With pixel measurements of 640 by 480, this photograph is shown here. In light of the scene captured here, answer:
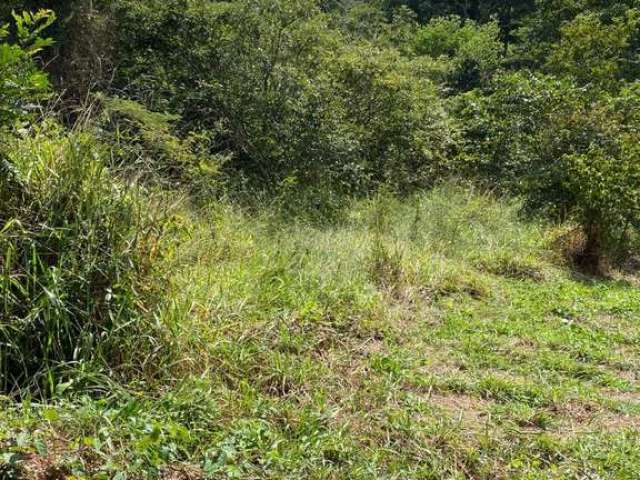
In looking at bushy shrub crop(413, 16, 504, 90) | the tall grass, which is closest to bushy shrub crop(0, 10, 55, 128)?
the tall grass

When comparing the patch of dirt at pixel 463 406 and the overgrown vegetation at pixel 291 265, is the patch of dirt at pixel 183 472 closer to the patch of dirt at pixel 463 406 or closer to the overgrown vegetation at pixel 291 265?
the overgrown vegetation at pixel 291 265

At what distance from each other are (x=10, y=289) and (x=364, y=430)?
6.63ft

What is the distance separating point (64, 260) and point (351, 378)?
188cm

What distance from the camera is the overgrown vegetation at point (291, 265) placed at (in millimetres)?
2936

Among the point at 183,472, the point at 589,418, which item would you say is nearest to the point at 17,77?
the point at 183,472

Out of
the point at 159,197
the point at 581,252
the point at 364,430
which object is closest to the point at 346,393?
the point at 364,430

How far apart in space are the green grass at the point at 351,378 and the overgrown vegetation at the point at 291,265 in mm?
19

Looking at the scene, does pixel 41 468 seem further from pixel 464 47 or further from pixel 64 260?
pixel 464 47

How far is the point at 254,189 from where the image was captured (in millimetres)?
8914

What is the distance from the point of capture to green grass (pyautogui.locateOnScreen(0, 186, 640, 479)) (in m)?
2.65

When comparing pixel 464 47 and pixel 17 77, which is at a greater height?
pixel 464 47

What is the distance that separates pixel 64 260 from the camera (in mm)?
3199

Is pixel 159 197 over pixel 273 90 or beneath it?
beneath

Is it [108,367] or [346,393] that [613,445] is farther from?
[108,367]
